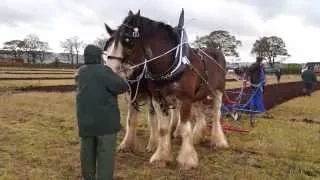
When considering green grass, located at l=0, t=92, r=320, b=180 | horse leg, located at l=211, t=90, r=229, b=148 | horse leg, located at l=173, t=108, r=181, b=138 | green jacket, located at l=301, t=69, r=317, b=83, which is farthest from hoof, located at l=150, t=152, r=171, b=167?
green jacket, located at l=301, t=69, r=317, b=83

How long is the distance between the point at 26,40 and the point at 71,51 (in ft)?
35.0

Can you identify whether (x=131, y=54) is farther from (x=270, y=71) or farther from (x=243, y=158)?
(x=270, y=71)

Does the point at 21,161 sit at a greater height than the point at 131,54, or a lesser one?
lesser

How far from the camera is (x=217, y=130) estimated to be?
9836 millimetres

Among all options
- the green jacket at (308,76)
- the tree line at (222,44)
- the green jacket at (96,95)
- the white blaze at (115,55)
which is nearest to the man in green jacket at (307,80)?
the green jacket at (308,76)

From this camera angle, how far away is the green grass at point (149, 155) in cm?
733

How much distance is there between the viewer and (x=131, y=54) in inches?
293

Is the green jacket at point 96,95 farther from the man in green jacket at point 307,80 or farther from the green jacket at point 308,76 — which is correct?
the green jacket at point 308,76

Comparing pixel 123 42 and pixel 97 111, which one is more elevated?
pixel 123 42

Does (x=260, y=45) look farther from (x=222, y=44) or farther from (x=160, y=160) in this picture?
(x=160, y=160)

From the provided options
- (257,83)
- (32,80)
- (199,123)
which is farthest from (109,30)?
(32,80)

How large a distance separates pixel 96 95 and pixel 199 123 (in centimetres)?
433

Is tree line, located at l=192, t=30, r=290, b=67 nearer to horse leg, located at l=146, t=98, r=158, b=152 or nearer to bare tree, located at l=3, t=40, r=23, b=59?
bare tree, located at l=3, t=40, r=23, b=59

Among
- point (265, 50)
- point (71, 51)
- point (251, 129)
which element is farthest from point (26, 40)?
point (251, 129)
